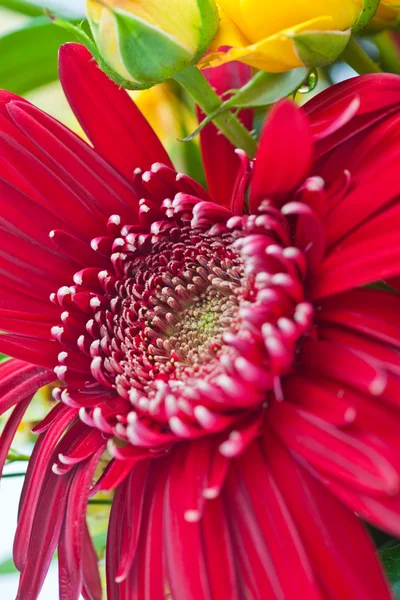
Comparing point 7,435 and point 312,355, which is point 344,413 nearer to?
point 312,355

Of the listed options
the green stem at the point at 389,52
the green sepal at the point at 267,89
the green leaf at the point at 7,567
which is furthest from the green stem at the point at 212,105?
the green leaf at the point at 7,567

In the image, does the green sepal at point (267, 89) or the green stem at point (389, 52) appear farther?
the green stem at point (389, 52)

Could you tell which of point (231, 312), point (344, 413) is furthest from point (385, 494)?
point (231, 312)

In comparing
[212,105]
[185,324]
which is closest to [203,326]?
[185,324]

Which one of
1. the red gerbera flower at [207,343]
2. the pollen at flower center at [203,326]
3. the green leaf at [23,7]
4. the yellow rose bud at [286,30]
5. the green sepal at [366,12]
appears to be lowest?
the pollen at flower center at [203,326]

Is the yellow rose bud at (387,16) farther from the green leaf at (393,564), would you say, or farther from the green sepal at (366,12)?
the green leaf at (393,564)

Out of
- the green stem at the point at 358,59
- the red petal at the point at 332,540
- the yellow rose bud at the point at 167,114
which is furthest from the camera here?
the yellow rose bud at the point at 167,114

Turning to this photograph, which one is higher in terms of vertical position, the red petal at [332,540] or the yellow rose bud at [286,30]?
the yellow rose bud at [286,30]
